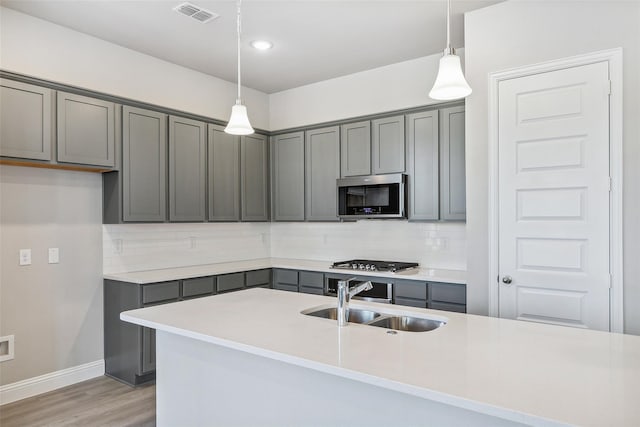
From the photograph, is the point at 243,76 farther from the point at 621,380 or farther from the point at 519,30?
the point at 621,380

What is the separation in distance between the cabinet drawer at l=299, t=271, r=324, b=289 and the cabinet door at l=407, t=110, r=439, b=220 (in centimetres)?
104

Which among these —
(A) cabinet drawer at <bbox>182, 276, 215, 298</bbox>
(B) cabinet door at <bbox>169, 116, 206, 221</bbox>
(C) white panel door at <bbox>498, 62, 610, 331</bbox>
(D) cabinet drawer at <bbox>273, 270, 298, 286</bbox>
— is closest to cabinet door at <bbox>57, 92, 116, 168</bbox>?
(B) cabinet door at <bbox>169, 116, 206, 221</bbox>

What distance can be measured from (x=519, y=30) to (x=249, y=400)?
2.86m

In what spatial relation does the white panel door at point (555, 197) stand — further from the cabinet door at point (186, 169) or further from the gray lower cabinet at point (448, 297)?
the cabinet door at point (186, 169)

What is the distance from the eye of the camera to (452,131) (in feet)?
12.1

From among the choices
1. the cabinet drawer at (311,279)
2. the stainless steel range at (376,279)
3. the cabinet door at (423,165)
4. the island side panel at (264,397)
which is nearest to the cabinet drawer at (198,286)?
the cabinet drawer at (311,279)

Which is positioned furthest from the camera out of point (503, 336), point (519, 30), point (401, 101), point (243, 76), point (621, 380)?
point (243, 76)

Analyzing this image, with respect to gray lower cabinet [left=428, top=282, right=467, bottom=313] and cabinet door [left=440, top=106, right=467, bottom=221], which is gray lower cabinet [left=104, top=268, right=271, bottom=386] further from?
cabinet door [left=440, top=106, right=467, bottom=221]

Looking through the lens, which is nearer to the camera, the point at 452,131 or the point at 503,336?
the point at 503,336

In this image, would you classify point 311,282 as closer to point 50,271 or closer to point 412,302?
point 412,302

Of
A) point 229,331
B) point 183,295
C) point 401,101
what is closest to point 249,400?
point 229,331

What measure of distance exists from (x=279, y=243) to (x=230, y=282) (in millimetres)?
1283

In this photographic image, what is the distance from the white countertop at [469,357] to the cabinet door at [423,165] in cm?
177

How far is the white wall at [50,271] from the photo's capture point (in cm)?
317
